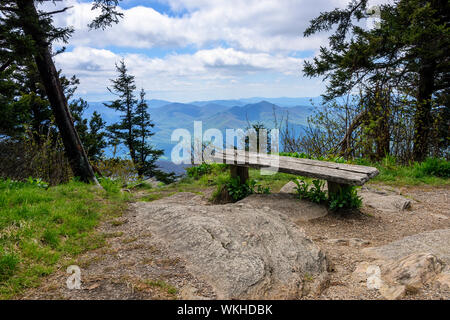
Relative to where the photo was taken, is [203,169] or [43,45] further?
[203,169]

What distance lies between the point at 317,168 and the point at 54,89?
5529 mm

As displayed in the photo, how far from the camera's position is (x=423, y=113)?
24.4 ft

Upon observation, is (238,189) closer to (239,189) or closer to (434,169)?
(239,189)

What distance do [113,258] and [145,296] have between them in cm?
84

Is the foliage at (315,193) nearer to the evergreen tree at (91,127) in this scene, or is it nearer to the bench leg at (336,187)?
the bench leg at (336,187)

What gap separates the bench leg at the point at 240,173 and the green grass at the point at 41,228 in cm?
207

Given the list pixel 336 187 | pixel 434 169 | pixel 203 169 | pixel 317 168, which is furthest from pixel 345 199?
pixel 203 169

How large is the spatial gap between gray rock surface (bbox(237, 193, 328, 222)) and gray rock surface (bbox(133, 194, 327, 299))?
2.32ft

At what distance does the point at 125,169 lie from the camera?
39.9ft

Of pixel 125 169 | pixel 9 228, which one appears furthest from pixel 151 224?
pixel 125 169

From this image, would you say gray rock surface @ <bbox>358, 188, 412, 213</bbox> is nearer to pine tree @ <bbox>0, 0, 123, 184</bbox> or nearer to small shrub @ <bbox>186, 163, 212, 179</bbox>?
small shrub @ <bbox>186, 163, 212, 179</bbox>

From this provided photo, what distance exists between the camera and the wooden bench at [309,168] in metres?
4.28

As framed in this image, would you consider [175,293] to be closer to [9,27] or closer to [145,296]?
[145,296]

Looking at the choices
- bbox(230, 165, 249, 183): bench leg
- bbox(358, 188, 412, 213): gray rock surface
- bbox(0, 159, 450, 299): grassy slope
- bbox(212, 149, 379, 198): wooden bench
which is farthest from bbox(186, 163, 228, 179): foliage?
bbox(358, 188, 412, 213): gray rock surface
